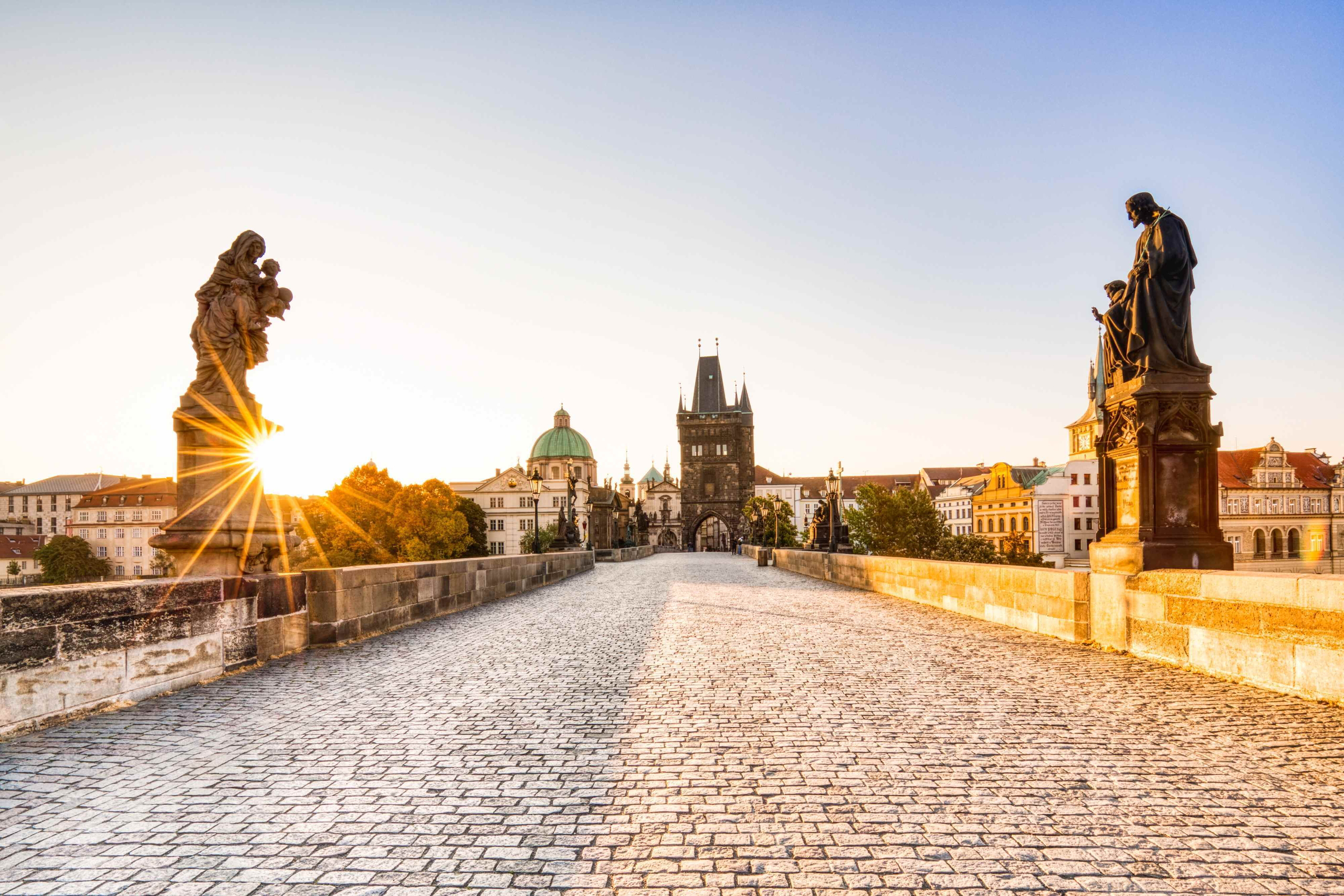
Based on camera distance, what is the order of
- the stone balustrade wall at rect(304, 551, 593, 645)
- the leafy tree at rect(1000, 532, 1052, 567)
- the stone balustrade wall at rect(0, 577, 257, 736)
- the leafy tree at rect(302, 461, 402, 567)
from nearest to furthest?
1. the stone balustrade wall at rect(0, 577, 257, 736)
2. the stone balustrade wall at rect(304, 551, 593, 645)
3. the leafy tree at rect(302, 461, 402, 567)
4. the leafy tree at rect(1000, 532, 1052, 567)

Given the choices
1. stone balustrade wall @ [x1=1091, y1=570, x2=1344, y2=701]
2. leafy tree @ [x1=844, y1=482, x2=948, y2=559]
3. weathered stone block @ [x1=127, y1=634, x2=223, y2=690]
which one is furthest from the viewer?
leafy tree @ [x1=844, y1=482, x2=948, y2=559]

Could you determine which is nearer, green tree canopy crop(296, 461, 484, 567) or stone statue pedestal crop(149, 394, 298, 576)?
stone statue pedestal crop(149, 394, 298, 576)

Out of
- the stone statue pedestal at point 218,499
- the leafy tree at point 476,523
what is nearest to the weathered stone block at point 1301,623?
the stone statue pedestal at point 218,499

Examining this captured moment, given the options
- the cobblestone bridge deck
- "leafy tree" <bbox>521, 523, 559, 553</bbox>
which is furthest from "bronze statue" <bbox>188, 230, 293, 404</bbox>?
"leafy tree" <bbox>521, 523, 559, 553</bbox>

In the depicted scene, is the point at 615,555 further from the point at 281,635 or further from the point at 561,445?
the point at 561,445

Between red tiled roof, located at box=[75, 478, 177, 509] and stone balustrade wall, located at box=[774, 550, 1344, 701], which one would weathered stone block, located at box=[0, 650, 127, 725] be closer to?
stone balustrade wall, located at box=[774, 550, 1344, 701]

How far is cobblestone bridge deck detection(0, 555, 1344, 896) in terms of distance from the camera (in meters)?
2.64

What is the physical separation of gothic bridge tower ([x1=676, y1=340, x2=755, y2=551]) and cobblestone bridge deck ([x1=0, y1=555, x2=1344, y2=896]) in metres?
98.6

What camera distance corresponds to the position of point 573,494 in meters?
40.1

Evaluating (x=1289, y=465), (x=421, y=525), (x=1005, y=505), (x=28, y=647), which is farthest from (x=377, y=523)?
(x=1289, y=465)

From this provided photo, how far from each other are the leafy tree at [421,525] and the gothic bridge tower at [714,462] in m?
48.6

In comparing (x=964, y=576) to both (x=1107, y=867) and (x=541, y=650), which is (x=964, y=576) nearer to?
(x=541, y=650)

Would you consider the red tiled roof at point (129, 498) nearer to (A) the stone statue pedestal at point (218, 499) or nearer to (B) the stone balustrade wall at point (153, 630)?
(B) the stone balustrade wall at point (153, 630)

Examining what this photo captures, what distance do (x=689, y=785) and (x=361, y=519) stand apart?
5529cm
